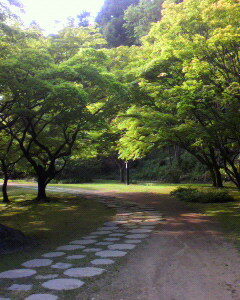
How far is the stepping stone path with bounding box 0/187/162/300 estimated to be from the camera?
3.30m

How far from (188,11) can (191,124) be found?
4.66 meters

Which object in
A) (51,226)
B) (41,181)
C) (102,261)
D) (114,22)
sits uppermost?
(114,22)

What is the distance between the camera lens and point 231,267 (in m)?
4.12

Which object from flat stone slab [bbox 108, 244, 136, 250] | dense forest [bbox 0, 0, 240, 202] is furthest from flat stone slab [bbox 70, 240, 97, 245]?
dense forest [bbox 0, 0, 240, 202]

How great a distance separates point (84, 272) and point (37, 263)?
2.96 feet

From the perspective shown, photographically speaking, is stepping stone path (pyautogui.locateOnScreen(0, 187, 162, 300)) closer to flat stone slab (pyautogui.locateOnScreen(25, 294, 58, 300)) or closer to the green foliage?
flat stone slab (pyautogui.locateOnScreen(25, 294, 58, 300))

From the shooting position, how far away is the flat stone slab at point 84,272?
3.80 m

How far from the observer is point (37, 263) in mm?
4355

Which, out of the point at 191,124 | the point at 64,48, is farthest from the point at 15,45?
the point at 191,124

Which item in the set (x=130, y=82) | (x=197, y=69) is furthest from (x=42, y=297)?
(x=130, y=82)

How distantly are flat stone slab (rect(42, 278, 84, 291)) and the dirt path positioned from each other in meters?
0.17

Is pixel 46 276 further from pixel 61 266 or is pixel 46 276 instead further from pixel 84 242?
pixel 84 242

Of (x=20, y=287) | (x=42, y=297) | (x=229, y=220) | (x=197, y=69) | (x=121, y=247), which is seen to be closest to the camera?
(x=42, y=297)

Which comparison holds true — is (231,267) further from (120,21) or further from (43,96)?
(120,21)
